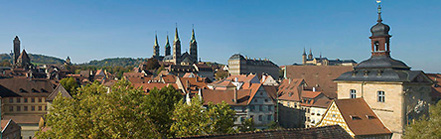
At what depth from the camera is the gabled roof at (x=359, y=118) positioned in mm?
21922

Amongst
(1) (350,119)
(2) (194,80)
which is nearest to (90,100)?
(1) (350,119)

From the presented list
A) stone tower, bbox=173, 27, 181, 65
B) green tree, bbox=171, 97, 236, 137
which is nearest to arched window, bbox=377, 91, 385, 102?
green tree, bbox=171, 97, 236, 137

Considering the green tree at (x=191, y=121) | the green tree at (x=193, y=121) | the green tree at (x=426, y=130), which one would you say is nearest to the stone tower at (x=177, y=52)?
the green tree at (x=193, y=121)

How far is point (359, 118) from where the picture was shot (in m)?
22.8

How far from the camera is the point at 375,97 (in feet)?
82.4

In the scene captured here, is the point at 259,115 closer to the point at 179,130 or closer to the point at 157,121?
the point at 157,121

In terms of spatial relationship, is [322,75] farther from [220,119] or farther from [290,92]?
[220,119]

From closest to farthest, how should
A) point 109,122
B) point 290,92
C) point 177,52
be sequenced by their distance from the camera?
point 109,122
point 290,92
point 177,52

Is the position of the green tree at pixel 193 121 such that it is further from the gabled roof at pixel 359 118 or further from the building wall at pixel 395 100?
the building wall at pixel 395 100

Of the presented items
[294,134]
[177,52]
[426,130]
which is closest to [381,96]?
[426,130]

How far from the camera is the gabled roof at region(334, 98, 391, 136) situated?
21922 mm

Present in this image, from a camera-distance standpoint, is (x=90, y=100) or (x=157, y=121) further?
(x=157, y=121)

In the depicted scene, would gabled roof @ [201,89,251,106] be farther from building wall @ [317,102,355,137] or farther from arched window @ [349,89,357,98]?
building wall @ [317,102,355,137]

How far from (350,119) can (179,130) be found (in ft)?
40.5
